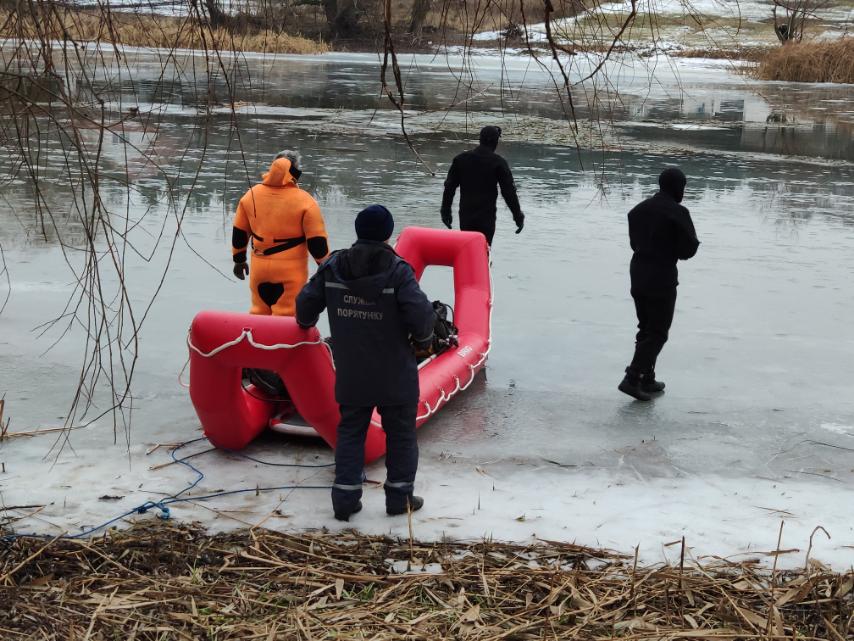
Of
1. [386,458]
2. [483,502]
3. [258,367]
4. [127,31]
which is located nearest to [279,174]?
[258,367]

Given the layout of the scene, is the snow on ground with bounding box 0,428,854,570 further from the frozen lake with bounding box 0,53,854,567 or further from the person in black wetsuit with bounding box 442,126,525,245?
the person in black wetsuit with bounding box 442,126,525,245

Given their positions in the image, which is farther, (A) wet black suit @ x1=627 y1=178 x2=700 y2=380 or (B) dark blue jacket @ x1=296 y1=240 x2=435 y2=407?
(A) wet black suit @ x1=627 y1=178 x2=700 y2=380

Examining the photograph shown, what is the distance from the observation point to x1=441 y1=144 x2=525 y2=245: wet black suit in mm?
7688

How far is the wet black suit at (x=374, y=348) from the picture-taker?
4.14 metres

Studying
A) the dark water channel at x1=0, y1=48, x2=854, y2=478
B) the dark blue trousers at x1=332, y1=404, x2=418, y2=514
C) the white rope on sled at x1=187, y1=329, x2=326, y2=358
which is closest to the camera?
the dark blue trousers at x1=332, y1=404, x2=418, y2=514

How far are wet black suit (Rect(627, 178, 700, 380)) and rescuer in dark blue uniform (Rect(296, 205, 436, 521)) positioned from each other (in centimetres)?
199

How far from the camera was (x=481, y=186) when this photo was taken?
7.78 meters

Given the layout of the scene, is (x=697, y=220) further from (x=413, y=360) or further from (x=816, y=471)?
(x=413, y=360)

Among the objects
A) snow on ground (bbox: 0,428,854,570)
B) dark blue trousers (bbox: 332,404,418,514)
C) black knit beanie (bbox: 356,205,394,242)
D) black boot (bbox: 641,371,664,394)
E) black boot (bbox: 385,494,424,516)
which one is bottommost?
snow on ground (bbox: 0,428,854,570)

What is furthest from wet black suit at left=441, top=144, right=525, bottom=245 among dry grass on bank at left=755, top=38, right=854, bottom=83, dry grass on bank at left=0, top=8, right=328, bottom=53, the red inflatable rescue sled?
dry grass on bank at left=755, top=38, right=854, bottom=83

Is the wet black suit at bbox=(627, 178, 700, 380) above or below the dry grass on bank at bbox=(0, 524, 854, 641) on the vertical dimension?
above

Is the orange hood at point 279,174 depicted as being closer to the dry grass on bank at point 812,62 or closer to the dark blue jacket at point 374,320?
the dark blue jacket at point 374,320

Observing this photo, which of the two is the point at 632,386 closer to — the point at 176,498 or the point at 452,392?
the point at 452,392

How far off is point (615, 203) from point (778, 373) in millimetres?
5582
